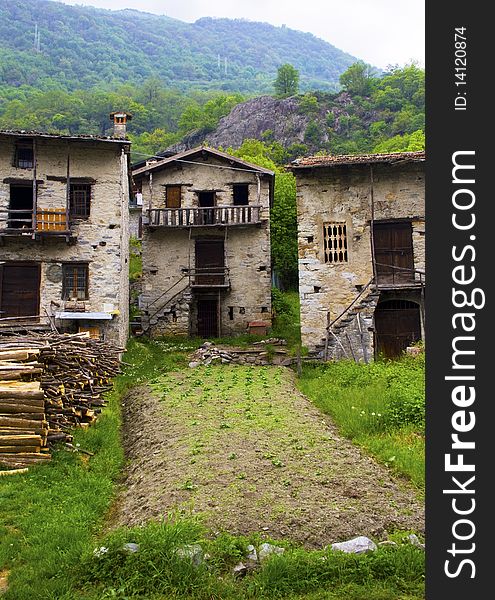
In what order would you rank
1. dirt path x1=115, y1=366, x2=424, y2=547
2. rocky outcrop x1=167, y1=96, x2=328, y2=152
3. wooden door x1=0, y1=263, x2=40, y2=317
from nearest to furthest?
dirt path x1=115, y1=366, x2=424, y2=547 < wooden door x1=0, y1=263, x2=40, y2=317 < rocky outcrop x1=167, y1=96, x2=328, y2=152

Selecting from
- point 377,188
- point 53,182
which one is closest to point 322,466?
point 377,188

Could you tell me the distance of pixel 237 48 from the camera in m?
188

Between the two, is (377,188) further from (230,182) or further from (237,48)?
(237,48)

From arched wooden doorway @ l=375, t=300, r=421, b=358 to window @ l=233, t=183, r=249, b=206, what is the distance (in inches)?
403

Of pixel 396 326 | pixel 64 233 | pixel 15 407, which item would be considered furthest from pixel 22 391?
pixel 396 326

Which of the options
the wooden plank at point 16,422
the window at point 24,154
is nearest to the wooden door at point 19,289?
the window at point 24,154

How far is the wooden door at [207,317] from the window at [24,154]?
10332 mm

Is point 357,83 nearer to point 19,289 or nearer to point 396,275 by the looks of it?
point 396,275

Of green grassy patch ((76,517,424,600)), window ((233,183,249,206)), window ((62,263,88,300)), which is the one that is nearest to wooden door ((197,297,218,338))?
window ((233,183,249,206))

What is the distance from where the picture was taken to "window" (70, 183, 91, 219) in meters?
22.5

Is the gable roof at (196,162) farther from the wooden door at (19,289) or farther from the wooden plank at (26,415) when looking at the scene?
the wooden plank at (26,415)

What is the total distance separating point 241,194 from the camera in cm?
2872

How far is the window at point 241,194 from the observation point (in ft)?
93.6

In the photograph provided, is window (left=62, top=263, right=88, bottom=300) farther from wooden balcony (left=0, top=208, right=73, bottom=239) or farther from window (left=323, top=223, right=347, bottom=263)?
window (left=323, top=223, right=347, bottom=263)
